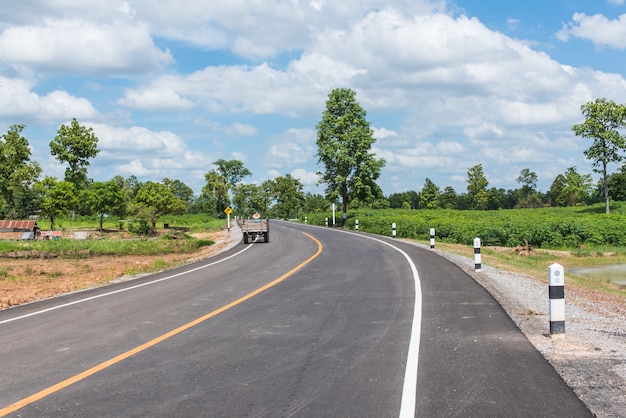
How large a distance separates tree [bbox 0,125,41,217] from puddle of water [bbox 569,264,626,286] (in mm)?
65553

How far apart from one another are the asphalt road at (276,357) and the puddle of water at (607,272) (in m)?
13.0

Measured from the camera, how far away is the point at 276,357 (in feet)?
21.8

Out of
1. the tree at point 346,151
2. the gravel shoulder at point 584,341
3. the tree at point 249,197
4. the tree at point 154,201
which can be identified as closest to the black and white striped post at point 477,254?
the gravel shoulder at point 584,341

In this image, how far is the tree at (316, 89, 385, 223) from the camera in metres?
56.2

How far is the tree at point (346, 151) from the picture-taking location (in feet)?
184

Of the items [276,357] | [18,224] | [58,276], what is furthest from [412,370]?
[18,224]

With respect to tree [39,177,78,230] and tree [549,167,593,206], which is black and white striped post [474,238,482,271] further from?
tree [549,167,593,206]

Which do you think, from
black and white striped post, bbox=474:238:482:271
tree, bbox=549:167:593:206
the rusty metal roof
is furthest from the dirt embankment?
tree, bbox=549:167:593:206

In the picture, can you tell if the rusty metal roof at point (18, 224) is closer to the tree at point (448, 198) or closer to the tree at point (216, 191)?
the tree at point (216, 191)

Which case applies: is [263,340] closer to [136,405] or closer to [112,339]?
[112,339]

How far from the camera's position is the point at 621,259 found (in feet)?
101

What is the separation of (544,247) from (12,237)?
139ft

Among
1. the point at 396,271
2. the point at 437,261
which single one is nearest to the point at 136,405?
the point at 396,271

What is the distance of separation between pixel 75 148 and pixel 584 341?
73.9 metres
